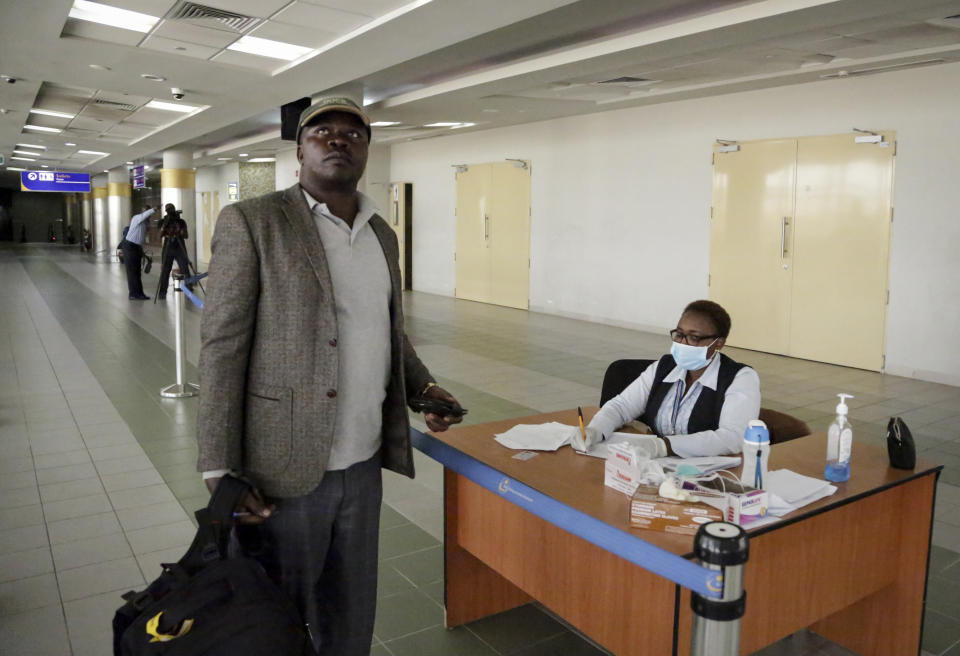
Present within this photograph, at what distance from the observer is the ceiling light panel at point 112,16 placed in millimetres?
6867

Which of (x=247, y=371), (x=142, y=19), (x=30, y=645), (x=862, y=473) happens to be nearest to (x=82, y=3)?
(x=142, y=19)

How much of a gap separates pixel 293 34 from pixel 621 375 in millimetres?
5737

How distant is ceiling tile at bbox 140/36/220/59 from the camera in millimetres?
7897

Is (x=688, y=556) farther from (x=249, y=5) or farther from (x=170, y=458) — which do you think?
(x=249, y=5)

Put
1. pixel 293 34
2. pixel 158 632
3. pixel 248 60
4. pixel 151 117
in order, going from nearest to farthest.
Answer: pixel 158 632
pixel 293 34
pixel 248 60
pixel 151 117

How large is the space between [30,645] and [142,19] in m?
6.32

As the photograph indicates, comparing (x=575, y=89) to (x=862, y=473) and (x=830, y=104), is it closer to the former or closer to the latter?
(x=830, y=104)

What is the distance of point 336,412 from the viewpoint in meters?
1.81

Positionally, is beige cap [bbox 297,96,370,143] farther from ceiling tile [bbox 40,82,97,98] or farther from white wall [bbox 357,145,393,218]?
white wall [bbox 357,145,393,218]

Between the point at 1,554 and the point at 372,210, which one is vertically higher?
the point at 372,210

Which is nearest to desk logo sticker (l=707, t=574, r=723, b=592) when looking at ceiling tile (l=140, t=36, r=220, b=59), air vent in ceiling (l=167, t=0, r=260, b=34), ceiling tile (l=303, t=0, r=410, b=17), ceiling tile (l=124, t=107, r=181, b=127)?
ceiling tile (l=303, t=0, r=410, b=17)

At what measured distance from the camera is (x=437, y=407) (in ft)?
6.98

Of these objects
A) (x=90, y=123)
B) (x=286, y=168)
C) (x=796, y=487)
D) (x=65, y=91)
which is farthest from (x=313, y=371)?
(x=286, y=168)

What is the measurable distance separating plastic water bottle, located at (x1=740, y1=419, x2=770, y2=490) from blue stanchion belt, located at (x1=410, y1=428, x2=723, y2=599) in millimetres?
537
